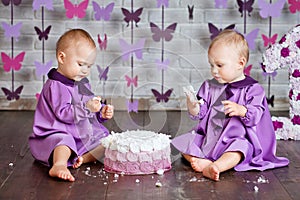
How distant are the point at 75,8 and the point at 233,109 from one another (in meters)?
1.53


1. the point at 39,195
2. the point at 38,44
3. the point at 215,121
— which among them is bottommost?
the point at 39,195

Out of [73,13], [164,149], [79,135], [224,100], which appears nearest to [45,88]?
[79,135]

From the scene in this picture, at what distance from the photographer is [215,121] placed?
95.3 inches

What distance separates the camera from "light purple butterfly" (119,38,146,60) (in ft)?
9.56

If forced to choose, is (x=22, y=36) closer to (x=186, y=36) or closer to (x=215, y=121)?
(x=186, y=36)

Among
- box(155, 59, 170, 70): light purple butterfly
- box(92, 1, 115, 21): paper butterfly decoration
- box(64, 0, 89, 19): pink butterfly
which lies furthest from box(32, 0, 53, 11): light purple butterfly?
box(155, 59, 170, 70): light purple butterfly

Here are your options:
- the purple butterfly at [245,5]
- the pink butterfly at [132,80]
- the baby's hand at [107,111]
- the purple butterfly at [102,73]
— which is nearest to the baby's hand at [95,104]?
the baby's hand at [107,111]

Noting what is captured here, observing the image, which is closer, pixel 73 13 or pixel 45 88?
pixel 45 88

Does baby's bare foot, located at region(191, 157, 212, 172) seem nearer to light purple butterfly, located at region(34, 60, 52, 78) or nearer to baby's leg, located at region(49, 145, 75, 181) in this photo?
baby's leg, located at region(49, 145, 75, 181)

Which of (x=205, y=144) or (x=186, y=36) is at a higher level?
(x=186, y=36)

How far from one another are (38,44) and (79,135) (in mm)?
1292

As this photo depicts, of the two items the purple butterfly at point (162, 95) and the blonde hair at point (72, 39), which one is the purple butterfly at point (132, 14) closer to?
the purple butterfly at point (162, 95)

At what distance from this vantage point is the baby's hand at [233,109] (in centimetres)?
230

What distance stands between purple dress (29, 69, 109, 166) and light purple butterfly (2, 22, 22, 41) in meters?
1.19
